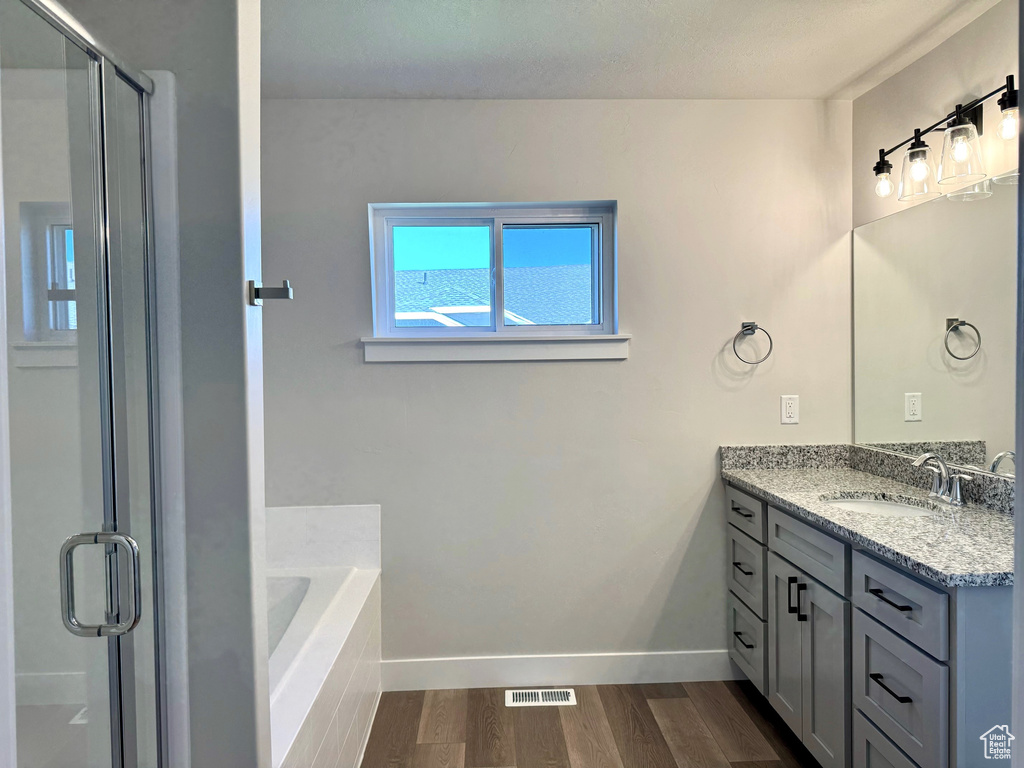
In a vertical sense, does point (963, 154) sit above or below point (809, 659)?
above

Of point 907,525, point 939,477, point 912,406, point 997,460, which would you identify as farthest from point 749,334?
point 907,525

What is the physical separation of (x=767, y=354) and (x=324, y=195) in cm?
186

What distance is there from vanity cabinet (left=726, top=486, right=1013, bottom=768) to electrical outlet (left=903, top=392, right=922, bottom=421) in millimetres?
605

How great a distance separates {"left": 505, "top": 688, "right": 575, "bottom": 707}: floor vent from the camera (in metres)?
2.38

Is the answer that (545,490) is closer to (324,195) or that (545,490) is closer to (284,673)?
(284,673)

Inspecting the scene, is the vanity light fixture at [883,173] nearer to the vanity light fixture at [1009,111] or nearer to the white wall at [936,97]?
the white wall at [936,97]

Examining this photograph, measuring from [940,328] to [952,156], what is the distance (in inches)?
21.0

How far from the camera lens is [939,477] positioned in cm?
199

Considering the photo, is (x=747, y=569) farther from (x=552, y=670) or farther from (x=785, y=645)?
(x=552, y=670)

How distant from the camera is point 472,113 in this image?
246cm

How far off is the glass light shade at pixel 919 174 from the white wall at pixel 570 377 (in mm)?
375

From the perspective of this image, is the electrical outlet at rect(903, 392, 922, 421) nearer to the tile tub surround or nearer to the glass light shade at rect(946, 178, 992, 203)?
the glass light shade at rect(946, 178, 992, 203)

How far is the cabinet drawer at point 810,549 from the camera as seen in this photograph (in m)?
1.71

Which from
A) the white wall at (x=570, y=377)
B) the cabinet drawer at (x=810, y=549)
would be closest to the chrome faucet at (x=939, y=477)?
the cabinet drawer at (x=810, y=549)
